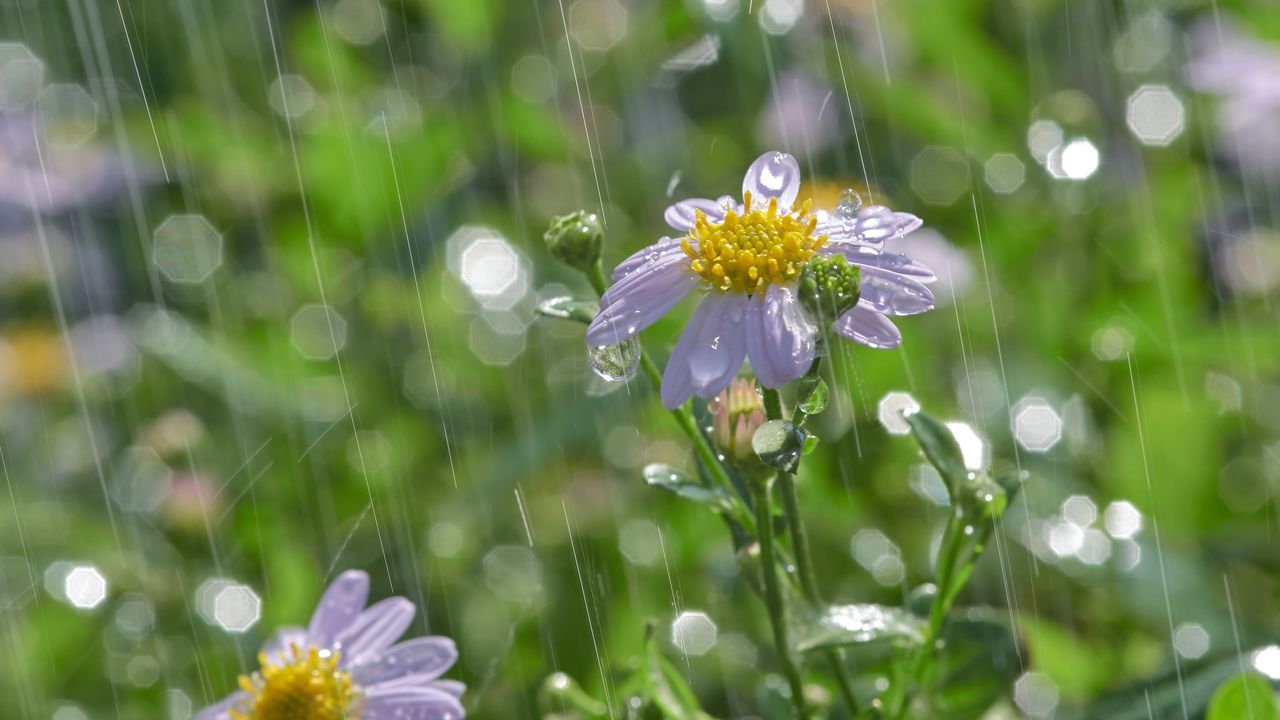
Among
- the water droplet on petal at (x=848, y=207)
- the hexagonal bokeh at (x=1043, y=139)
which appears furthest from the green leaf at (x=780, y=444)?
the hexagonal bokeh at (x=1043, y=139)

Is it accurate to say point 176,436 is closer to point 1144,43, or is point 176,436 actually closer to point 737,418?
point 737,418

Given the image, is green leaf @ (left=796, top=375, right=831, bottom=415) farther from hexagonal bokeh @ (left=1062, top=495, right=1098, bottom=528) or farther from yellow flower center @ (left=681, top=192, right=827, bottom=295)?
hexagonal bokeh @ (left=1062, top=495, right=1098, bottom=528)

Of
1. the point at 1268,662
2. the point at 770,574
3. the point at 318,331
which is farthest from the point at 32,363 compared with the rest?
the point at 1268,662

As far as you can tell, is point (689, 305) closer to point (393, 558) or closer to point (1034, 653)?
point (393, 558)

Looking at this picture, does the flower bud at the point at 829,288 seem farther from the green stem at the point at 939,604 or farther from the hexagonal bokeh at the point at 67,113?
the hexagonal bokeh at the point at 67,113

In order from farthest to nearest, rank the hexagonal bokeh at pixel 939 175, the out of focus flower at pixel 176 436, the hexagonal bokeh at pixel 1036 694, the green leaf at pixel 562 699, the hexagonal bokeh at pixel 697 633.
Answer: the hexagonal bokeh at pixel 939 175, the out of focus flower at pixel 176 436, the hexagonal bokeh at pixel 697 633, the hexagonal bokeh at pixel 1036 694, the green leaf at pixel 562 699
